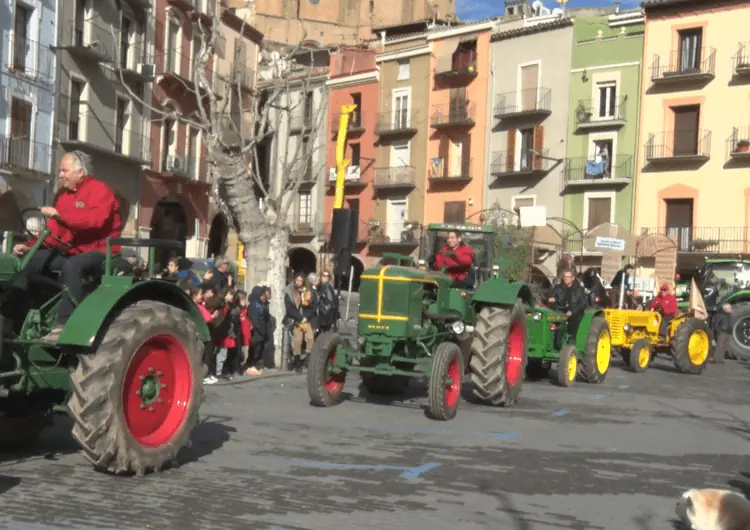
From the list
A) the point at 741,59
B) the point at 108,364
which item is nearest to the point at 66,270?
the point at 108,364

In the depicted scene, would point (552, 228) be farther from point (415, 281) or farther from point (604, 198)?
point (415, 281)

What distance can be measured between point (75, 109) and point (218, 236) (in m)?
13.6

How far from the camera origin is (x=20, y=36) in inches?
1089

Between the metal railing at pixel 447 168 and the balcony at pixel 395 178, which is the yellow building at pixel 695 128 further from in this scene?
the balcony at pixel 395 178

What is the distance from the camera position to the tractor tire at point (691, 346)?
18344mm

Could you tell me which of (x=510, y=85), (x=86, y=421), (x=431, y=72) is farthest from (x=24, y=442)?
(x=431, y=72)

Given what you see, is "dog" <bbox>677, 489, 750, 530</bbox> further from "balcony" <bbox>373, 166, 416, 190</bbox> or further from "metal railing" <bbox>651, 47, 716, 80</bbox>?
"balcony" <bbox>373, 166, 416, 190</bbox>

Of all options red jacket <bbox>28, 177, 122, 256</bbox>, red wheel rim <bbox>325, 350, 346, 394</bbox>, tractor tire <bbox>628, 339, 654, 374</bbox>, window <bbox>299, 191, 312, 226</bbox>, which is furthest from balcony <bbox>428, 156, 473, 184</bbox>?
red jacket <bbox>28, 177, 122, 256</bbox>

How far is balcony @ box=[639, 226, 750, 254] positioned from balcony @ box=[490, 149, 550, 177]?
5.56m

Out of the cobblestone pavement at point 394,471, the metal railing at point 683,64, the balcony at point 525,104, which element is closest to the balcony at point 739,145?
the metal railing at point 683,64

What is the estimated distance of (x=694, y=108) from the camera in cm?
3597

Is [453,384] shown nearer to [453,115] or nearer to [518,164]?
[518,164]

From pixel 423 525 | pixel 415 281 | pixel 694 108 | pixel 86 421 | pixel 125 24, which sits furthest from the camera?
pixel 694 108

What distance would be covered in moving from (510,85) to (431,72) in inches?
183
